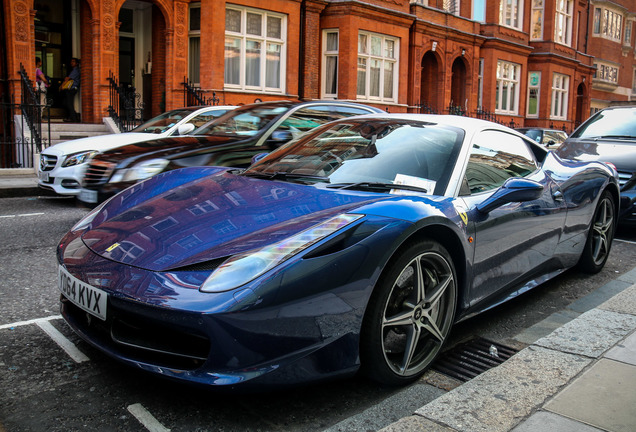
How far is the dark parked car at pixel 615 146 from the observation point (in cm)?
717

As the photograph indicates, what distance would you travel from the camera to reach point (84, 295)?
9.01 ft

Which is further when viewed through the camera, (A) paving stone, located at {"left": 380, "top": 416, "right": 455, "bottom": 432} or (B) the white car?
(B) the white car

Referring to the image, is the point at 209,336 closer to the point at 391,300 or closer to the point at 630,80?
the point at 391,300

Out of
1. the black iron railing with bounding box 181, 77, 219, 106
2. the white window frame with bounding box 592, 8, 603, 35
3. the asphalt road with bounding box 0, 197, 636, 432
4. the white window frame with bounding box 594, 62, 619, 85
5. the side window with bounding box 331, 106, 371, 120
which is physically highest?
the white window frame with bounding box 592, 8, 603, 35

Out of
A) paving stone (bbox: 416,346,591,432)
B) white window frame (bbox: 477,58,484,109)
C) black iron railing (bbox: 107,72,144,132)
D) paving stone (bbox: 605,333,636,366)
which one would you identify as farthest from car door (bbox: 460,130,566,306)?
white window frame (bbox: 477,58,484,109)

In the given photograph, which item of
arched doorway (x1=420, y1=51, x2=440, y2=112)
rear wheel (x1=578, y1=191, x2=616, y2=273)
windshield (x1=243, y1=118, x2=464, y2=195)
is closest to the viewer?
windshield (x1=243, y1=118, x2=464, y2=195)

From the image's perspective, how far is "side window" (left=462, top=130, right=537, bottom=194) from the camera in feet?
12.1

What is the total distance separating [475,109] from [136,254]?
27242 mm

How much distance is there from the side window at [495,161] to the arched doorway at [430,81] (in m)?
22.1

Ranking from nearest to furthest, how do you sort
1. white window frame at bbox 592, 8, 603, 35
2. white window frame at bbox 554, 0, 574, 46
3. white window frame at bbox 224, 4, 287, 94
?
white window frame at bbox 224, 4, 287, 94 < white window frame at bbox 554, 0, 574, 46 < white window frame at bbox 592, 8, 603, 35

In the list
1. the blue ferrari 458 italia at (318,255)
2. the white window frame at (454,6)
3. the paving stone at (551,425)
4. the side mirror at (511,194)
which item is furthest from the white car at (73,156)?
the white window frame at (454,6)

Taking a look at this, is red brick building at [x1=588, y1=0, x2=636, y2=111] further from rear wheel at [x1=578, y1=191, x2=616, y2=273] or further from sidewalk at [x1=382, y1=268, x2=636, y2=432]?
sidewalk at [x1=382, y1=268, x2=636, y2=432]

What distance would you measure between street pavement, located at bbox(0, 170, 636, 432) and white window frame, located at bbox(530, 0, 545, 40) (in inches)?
1294

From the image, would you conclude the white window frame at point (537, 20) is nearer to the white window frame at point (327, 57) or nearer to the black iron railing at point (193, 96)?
the white window frame at point (327, 57)
